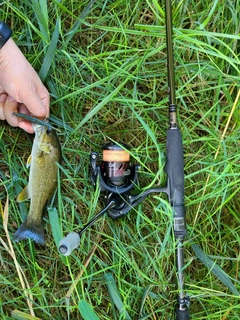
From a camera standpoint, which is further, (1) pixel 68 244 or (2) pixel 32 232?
(2) pixel 32 232

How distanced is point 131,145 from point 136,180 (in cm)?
23

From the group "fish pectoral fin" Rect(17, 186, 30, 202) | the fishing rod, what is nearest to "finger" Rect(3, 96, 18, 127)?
"fish pectoral fin" Rect(17, 186, 30, 202)

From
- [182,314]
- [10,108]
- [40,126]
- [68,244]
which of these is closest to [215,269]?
[182,314]

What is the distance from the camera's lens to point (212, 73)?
201cm

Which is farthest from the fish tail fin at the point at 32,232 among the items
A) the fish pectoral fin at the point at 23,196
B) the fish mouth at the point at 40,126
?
the fish mouth at the point at 40,126

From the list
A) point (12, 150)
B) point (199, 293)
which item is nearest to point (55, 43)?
point (12, 150)

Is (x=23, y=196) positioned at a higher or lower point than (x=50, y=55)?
lower

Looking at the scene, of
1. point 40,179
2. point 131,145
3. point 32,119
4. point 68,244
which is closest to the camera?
point 68,244

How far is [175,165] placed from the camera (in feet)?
6.03

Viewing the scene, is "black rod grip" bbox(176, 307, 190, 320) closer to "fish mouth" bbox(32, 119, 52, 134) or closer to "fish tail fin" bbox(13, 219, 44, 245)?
"fish tail fin" bbox(13, 219, 44, 245)

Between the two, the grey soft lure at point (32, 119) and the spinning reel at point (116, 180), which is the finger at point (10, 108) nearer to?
the grey soft lure at point (32, 119)

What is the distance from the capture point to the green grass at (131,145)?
6.58 feet

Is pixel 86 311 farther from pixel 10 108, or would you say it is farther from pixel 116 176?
pixel 10 108

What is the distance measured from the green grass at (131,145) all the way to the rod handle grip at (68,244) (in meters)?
0.23
